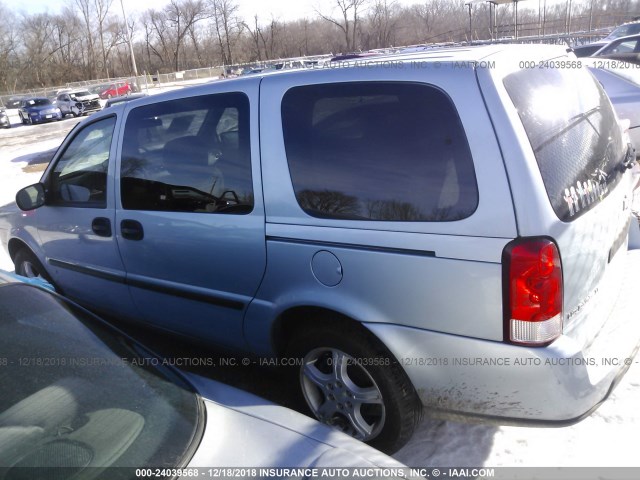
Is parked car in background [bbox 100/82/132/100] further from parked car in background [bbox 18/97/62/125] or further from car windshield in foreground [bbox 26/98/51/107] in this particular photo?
parked car in background [bbox 18/97/62/125]

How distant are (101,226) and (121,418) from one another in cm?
213

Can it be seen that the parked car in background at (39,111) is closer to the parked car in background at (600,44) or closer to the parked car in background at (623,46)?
the parked car in background at (600,44)

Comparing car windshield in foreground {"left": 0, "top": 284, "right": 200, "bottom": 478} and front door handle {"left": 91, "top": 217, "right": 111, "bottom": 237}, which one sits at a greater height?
front door handle {"left": 91, "top": 217, "right": 111, "bottom": 237}

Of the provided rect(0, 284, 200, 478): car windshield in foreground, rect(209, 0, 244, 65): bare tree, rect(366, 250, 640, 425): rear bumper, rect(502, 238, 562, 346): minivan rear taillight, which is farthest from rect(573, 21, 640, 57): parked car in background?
rect(209, 0, 244, 65): bare tree

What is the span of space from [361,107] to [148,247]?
1.66 metres

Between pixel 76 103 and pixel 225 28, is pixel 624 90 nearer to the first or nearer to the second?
pixel 76 103

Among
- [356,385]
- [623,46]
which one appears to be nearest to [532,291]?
[356,385]

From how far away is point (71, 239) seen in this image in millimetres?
3811

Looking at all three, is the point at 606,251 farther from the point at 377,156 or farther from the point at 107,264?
the point at 107,264

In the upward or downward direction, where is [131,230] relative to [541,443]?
upward

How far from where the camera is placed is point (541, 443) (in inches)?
103

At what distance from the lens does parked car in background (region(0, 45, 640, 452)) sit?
201 centimetres

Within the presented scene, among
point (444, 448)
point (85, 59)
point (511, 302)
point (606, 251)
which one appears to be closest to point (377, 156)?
point (511, 302)

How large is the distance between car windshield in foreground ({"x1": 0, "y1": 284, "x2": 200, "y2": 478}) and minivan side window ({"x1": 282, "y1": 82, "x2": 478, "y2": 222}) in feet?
3.51
